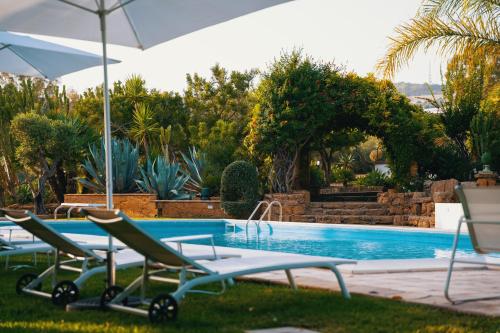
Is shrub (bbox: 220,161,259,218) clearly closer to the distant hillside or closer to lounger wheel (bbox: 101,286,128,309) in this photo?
lounger wheel (bbox: 101,286,128,309)

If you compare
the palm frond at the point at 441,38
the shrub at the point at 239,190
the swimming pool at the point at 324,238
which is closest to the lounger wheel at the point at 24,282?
the swimming pool at the point at 324,238

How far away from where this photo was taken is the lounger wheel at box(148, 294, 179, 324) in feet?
14.5

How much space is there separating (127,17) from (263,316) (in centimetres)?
411

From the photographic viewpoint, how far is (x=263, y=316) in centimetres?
466

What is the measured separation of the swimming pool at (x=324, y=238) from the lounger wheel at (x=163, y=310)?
7108 mm

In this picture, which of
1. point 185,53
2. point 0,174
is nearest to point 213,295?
point 0,174

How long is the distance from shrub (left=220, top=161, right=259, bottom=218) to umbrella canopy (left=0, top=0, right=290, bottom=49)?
10132 mm

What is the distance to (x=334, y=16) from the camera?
1202 inches

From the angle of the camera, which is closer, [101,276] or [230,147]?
[101,276]

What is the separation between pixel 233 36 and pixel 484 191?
99.7 feet

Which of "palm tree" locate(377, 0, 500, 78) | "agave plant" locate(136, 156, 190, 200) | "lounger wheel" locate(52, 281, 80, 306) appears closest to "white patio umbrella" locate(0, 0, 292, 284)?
"lounger wheel" locate(52, 281, 80, 306)

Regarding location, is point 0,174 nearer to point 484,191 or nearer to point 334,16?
point 334,16

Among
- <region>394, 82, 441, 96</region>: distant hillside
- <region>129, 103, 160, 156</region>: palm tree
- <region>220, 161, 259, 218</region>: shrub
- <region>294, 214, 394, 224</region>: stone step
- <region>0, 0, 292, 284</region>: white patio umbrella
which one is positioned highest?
<region>394, 82, 441, 96</region>: distant hillside

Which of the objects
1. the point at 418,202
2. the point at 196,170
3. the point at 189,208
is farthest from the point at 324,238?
the point at 196,170
